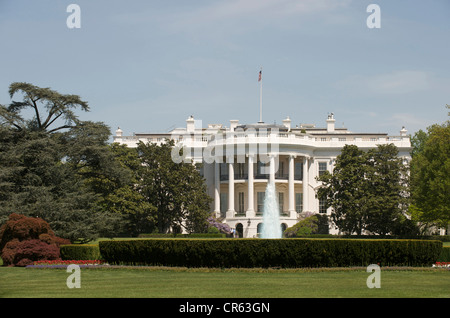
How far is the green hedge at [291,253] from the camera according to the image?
25.2 m

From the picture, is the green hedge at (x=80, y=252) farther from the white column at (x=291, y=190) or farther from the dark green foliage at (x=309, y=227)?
the white column at (x=291, y=190)

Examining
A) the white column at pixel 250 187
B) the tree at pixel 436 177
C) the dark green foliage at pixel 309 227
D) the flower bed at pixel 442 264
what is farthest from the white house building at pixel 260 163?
the flower bed at pixel 442 264

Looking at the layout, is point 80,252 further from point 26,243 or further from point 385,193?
point 385,193

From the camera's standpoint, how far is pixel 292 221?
218 ft

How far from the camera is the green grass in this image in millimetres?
17766

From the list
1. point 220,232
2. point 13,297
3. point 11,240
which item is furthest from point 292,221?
point 13,297

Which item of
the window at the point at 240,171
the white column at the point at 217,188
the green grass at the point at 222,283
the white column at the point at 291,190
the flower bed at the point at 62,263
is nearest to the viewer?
the green grass at the point at 222,283

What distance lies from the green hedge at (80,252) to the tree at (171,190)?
95.6ft

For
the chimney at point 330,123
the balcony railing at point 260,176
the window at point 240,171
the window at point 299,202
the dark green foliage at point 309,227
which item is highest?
the chimney at point 330,123

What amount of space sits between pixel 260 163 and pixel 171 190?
13.6 meters

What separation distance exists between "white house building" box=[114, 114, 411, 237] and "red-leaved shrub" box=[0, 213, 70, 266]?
32.2 metres

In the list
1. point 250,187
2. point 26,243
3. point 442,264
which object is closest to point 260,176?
point 250,187

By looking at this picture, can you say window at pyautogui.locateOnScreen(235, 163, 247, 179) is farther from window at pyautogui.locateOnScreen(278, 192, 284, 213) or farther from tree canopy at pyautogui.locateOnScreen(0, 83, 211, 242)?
tree canopy at pyautogui.locateOnScreen(0, 83, 211, 242)

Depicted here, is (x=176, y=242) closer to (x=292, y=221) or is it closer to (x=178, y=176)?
(x=178, y=176)
